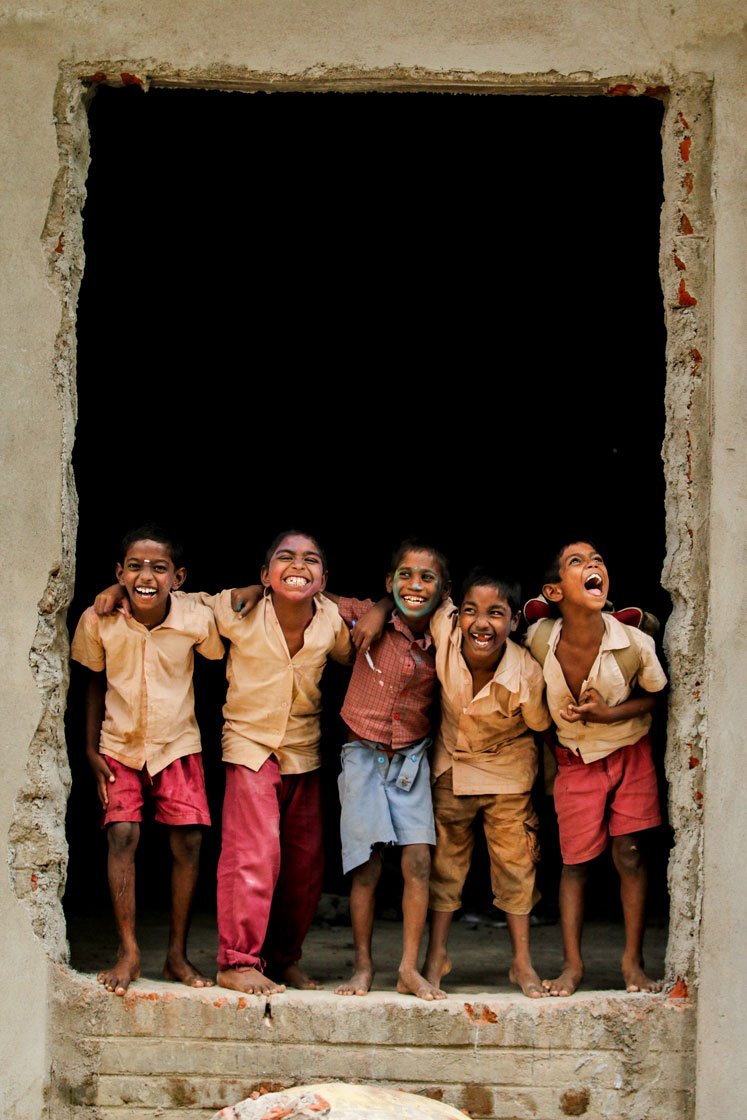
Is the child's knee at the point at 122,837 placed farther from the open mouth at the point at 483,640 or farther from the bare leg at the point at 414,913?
the open mouth at the point at 483,640

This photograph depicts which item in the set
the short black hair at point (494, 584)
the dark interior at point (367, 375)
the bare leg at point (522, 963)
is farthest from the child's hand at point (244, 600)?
the dark interior at point (367, 375)

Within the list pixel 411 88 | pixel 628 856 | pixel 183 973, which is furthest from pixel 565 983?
pixel 411 88

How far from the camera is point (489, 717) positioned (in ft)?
14.9

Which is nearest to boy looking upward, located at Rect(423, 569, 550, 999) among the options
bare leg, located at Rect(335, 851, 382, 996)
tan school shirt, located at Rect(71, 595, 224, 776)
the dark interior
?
bare leg, located at Rect(335, 851, 382, 996)

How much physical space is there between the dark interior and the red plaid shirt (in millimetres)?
2275

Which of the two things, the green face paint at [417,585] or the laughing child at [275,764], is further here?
the green face paint at [417,585]

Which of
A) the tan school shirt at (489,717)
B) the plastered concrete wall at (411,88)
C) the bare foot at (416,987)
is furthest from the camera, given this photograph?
the tan school shirt at (489,717)

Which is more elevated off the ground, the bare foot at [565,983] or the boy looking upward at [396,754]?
the boy looking upward at [396,754]

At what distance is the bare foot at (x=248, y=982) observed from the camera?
4340mm

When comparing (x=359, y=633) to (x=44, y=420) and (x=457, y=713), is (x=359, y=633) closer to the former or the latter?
(x=457, y=713)

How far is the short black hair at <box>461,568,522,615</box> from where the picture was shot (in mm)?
4520

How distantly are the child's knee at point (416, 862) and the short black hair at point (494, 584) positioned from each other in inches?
31.9

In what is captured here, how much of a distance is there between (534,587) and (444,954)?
2.82 meters

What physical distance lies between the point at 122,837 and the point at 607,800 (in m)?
1.57
